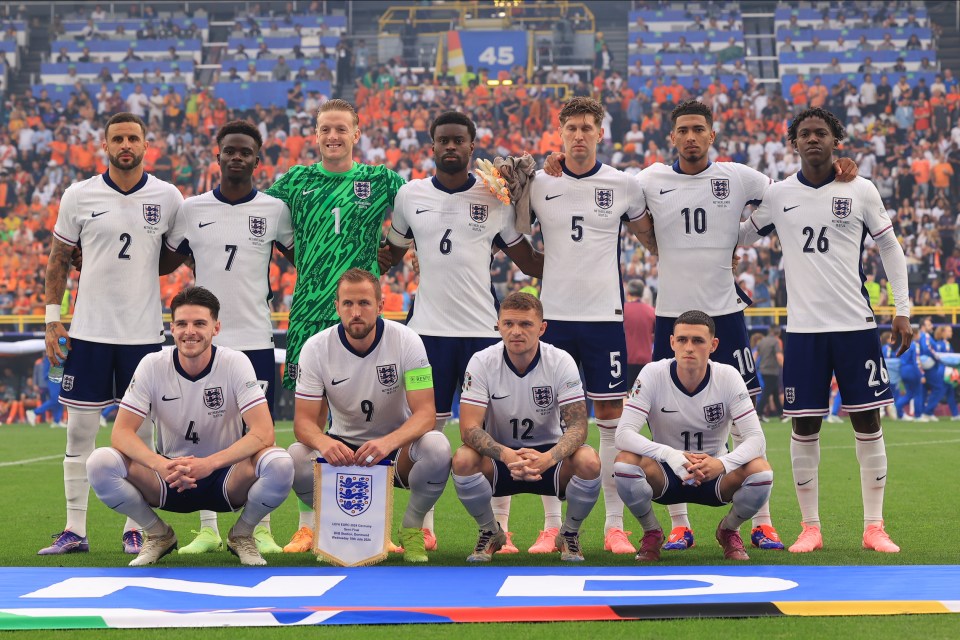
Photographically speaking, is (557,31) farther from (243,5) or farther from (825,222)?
(825,222)

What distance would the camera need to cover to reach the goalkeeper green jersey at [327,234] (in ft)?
23.0

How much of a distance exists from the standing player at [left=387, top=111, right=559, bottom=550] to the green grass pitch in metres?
1.15

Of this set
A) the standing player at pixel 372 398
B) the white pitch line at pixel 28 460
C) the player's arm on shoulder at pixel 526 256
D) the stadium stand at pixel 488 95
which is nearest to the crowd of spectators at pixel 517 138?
the stadium stand at pixel 488 95

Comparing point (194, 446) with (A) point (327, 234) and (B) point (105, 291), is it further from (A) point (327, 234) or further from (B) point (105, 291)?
(A) point (327, 234)

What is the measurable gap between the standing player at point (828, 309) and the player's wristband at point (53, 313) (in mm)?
4263

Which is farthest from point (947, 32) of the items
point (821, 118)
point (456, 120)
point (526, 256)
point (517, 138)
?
point (456, 120)

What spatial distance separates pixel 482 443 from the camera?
6223 millimetres

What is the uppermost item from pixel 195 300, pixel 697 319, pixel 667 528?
pixel 195 300

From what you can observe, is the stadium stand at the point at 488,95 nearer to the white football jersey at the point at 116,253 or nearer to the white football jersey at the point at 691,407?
the white football jersey at the point at 116,253

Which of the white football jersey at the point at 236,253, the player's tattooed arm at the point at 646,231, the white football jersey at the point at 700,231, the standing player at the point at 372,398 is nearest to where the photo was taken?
the standing player at the point at 372,398

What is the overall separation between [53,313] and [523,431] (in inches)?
113

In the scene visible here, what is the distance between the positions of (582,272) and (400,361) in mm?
1274

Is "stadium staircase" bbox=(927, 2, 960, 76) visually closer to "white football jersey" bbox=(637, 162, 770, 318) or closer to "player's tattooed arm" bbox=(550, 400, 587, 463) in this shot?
"white football jersey" bbox=(637, 162, 770, 318)

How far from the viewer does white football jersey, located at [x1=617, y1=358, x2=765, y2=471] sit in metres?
6.40
